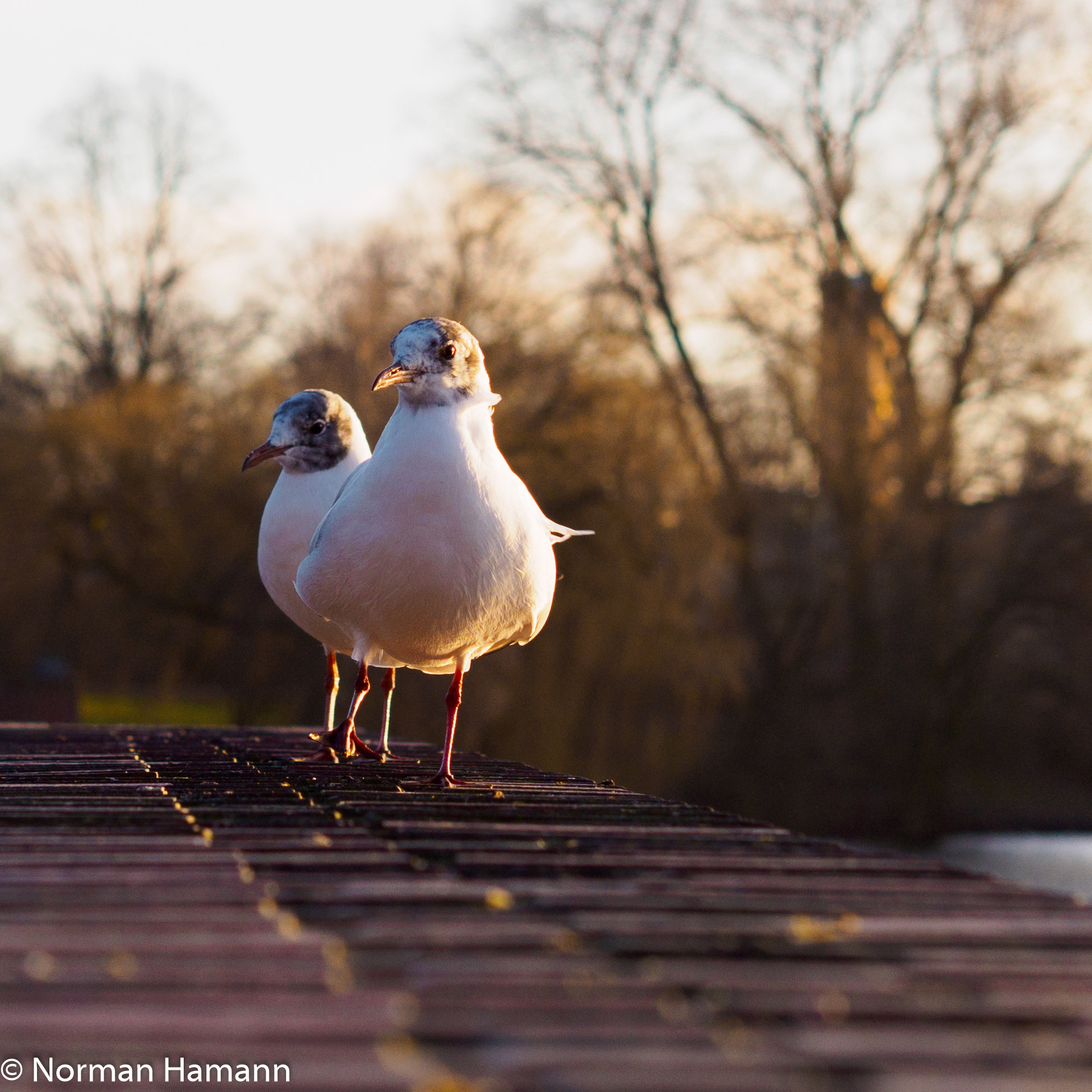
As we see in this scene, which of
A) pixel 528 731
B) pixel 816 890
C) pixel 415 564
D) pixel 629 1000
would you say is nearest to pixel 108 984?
pixel 629 1000

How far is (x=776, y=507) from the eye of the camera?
22328mm

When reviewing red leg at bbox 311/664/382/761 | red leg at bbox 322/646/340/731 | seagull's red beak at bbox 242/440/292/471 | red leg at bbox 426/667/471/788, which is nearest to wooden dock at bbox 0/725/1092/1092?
red leg at bbox 426/667/471/788

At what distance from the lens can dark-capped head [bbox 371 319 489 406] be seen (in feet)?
17.2

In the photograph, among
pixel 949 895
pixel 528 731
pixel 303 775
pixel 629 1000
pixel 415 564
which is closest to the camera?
pixel 629 1000

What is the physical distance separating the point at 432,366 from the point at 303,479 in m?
1.89

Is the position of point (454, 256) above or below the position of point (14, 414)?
above

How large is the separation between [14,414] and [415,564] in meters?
21.6

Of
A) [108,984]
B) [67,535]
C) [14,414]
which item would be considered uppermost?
[14,414]

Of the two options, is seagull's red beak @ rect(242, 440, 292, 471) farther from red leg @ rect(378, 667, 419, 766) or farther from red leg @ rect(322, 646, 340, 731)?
red leg @ rect(322, 646, 340, 731)

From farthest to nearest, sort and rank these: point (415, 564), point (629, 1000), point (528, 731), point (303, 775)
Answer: point (528, 731)
point (303, 775)
point (415, 564)
point (629, 1000)

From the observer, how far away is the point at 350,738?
6.74 metres

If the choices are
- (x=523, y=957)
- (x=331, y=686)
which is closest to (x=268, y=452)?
(x=331, y=686)

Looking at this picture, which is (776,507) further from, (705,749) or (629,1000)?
(629,1000)

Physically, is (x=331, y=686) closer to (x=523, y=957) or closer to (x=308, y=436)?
(x=308, y=436)
